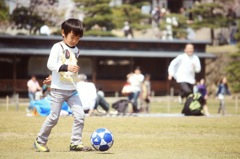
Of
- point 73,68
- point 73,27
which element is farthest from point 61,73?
point 73,27

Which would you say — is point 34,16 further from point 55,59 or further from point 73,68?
point 73,68

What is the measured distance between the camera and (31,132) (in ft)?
54.1

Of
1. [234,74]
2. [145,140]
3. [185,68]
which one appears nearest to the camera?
[145,140]

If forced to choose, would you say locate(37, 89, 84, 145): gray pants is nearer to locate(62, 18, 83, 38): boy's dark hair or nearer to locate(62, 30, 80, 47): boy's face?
locate(62, 30, 80, 47): boy's face

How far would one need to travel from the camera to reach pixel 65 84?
12.0m

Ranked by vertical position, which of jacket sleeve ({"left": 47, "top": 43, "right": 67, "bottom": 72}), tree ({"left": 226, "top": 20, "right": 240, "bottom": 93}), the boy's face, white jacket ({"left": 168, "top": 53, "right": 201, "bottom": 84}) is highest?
the boy's face

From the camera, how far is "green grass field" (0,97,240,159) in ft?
37.6

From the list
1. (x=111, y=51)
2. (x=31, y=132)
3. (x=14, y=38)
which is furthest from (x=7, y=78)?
(x=31, y=132)

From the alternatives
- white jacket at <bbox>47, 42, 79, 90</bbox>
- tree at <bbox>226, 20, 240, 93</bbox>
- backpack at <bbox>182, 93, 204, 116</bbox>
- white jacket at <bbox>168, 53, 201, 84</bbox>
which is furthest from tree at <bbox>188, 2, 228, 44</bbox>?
white jacket at <bbox>47, 42, 79, 90</bbox>

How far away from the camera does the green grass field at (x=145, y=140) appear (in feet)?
37.6

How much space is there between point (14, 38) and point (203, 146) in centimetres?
3542

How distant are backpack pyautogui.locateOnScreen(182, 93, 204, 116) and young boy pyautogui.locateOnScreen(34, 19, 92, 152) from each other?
38.8 ft

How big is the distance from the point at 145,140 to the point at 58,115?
3054 mm

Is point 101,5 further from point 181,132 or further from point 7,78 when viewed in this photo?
point 181,132
